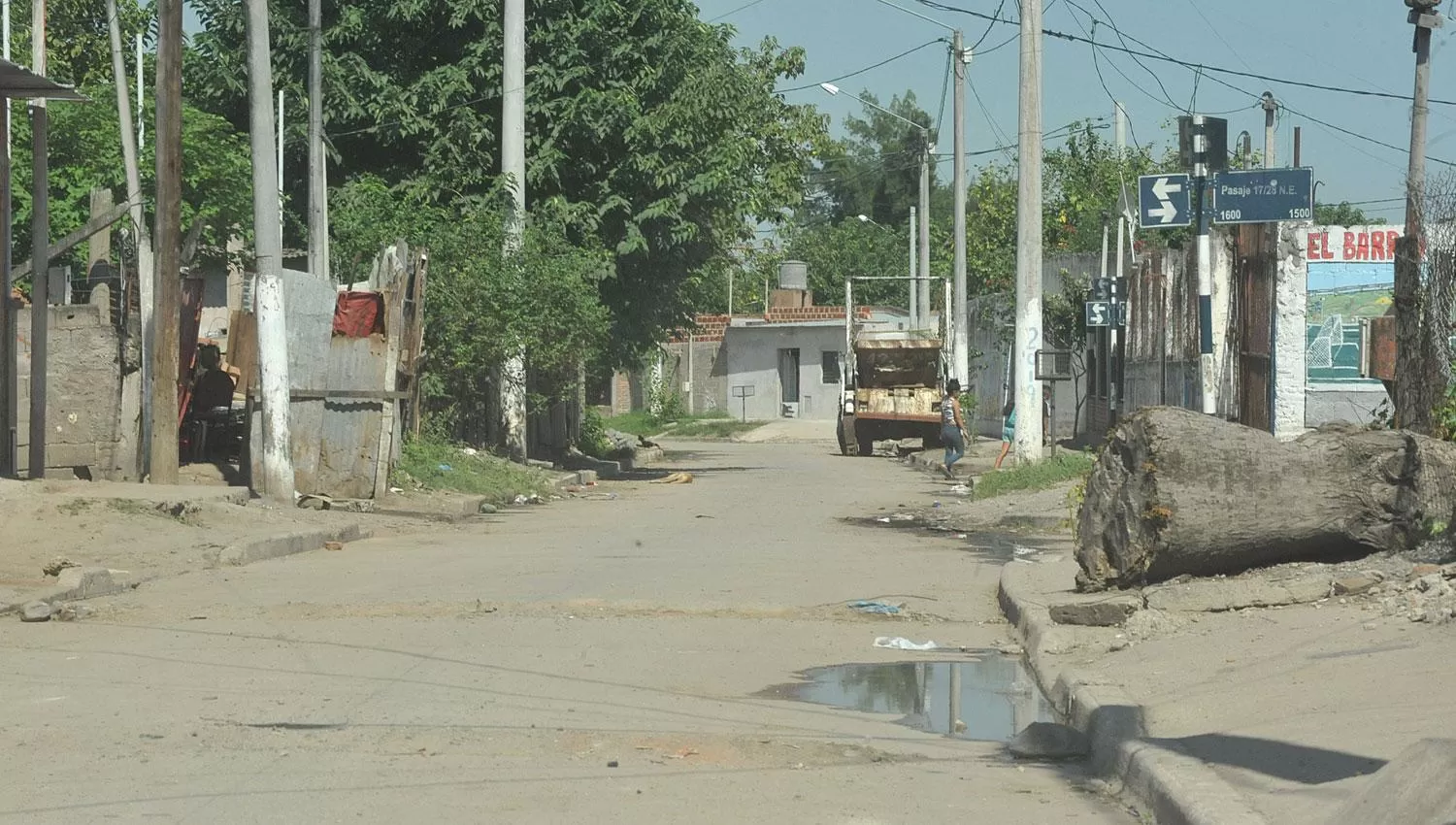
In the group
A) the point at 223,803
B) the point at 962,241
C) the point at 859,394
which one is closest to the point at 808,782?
the point at 223,803

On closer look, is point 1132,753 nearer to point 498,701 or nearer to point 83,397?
point 498,701

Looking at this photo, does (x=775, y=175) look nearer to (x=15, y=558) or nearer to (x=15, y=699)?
(x=15, y=558)

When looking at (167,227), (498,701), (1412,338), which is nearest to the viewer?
(498,701)

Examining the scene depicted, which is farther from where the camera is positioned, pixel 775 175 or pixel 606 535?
pixel 775 175

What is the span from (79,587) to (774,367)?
5173cm

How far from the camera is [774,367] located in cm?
6219

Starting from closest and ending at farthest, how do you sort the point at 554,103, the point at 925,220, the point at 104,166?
the point at 554,103, the point at 104,166, the point at 925,220

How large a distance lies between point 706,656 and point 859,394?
3050 centimetres

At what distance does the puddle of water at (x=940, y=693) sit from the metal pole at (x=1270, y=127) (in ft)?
100.0

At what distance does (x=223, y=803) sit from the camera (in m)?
5.56

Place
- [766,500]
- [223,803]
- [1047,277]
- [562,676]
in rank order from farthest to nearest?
[1047,277] → [766,500] → [562,676] → [223,803]

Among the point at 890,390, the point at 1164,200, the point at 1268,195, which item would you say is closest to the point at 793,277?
Answer: the point at 890,390

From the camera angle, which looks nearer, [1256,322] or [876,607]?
[876,607]

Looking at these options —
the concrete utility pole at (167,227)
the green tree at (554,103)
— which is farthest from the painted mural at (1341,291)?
the concrete utility pole at (167,227)
